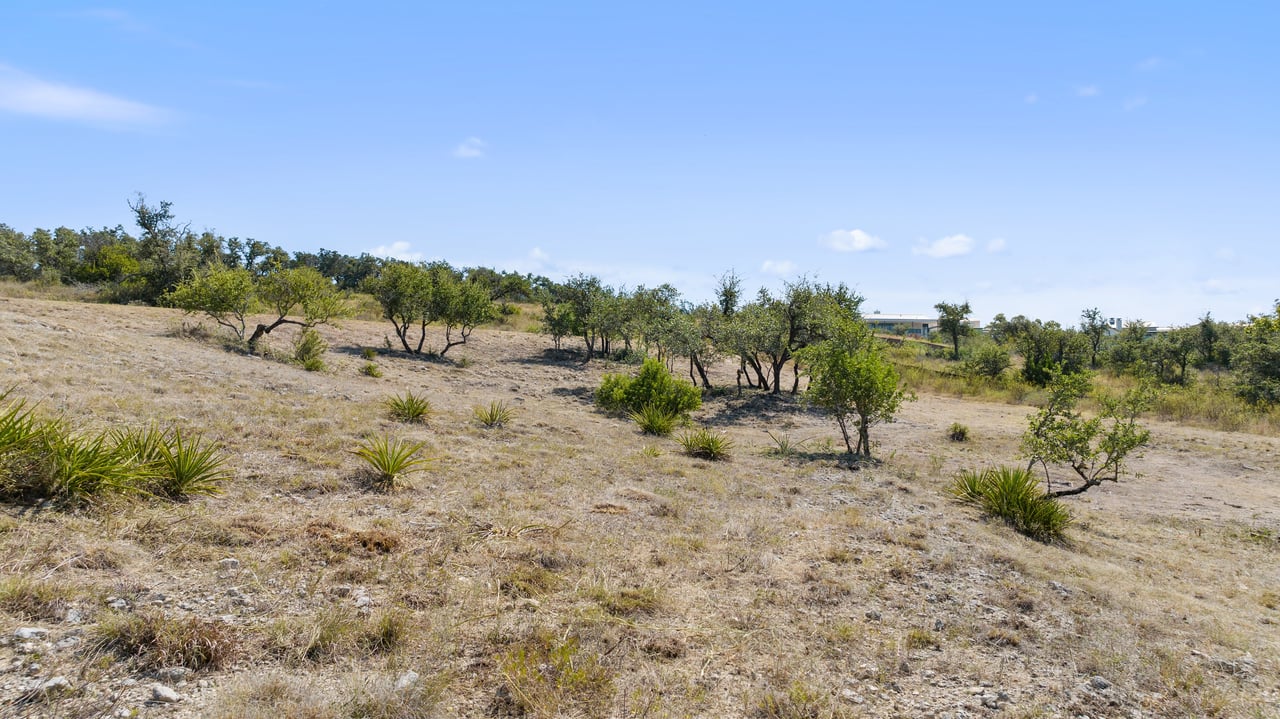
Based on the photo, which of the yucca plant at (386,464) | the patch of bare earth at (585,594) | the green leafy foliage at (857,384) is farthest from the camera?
the green leafy foliage at (857,384)

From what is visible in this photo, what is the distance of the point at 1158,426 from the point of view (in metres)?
20.3

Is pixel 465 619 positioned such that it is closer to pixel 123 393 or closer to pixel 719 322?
pixel 123 393

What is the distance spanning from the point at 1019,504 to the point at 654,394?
10649mm

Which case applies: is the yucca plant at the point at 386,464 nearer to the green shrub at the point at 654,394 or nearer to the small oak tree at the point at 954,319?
the green shrub at the point at 654,394

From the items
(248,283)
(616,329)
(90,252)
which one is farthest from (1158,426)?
(90,252)

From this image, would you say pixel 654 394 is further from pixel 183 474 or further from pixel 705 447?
pixel 183 474

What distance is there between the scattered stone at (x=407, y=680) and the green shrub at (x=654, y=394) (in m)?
14.2

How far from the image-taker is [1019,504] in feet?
29.3

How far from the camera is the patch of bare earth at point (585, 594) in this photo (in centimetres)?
389

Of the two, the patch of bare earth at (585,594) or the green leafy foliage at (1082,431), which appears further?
the green leafy foliage at (1082,431)

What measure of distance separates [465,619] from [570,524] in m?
2.46

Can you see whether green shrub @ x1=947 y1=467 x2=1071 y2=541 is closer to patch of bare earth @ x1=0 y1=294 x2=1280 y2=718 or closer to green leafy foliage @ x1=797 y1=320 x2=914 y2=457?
patch of bare earth @ x1=0 y1=294 x2=1280 y2=718

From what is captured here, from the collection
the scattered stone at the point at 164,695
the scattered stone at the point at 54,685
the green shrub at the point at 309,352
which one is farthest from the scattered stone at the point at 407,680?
the green shrub at the point at 309,352

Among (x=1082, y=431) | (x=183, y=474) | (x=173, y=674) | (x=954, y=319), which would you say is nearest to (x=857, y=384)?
(x=1082, y=431)
